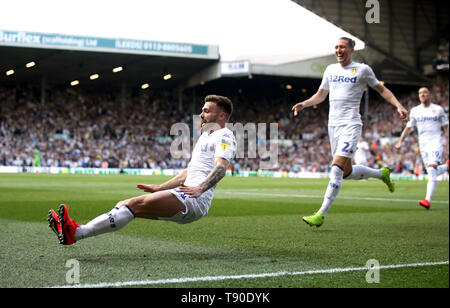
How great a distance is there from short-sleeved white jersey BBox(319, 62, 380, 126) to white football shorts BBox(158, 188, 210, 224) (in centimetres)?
326

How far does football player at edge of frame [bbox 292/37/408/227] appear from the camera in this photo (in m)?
8.02

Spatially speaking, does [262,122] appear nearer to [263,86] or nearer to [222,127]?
[263,86]

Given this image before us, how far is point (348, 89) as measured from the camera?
822 cm

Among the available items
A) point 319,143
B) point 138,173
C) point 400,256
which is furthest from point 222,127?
point 319,143

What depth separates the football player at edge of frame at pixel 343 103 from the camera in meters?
8.02

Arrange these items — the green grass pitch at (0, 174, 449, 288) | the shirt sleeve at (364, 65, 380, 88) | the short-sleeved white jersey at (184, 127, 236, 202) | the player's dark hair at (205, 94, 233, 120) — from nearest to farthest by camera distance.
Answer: the green grass pitch at (0, 174, 449, 288)
the short-sleeved white jersey at (184, 127, 236, 202)
the player's dark hair at (205, 94, 233, 120)
the shirt sleeve at (364, 65, 380, 88)

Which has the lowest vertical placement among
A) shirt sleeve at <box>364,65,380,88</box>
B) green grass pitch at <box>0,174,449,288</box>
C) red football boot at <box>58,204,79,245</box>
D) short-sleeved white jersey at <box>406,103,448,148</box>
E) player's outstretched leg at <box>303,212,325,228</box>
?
green grass pitch at <box>0,174,449,288</box>

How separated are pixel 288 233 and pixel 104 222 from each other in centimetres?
336

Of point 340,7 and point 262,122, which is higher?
point 340,7

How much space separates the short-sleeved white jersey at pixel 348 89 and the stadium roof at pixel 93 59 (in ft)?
103

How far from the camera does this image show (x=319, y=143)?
48.2 meters

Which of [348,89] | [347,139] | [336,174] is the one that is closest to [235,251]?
[336,174]

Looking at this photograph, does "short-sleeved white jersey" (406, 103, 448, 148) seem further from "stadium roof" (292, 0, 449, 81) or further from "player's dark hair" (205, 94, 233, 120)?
"stadium roof" (292, 0, 449, 81)

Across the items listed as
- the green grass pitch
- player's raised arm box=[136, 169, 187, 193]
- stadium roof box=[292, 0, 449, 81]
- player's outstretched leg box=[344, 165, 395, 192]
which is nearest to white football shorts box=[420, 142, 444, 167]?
the green grass pitch
